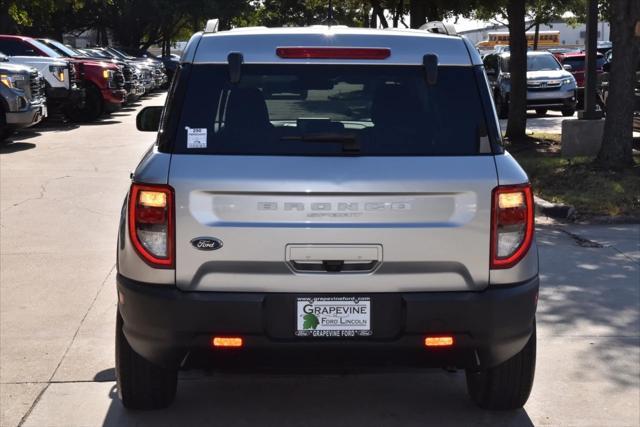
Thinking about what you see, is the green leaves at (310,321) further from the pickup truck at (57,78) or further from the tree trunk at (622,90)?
the pickup truck at (57,78)

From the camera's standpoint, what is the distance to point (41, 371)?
582cm

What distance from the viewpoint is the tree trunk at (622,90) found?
13227 millimetres

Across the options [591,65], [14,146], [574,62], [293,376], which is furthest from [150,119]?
[574,62]

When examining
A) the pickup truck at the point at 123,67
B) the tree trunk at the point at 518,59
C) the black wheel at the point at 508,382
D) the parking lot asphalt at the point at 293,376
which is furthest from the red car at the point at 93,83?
the black wheel at the point at 508,382

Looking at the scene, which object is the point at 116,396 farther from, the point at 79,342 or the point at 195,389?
the point at 79,342

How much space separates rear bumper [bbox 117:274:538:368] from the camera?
4.27 m

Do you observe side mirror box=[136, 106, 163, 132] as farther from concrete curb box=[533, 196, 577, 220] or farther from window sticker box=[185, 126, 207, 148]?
concrete curb box=[533, 196, 577, 220]

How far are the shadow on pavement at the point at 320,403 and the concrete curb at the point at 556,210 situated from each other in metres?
5.74

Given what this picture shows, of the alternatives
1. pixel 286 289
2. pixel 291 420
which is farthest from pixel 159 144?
pixel 291 420

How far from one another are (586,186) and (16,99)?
10341 mm

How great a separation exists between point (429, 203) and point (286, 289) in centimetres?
70

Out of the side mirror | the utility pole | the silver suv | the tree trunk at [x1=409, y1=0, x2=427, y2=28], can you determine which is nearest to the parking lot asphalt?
the silver suv

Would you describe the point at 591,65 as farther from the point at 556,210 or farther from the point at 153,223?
the point at 153,223

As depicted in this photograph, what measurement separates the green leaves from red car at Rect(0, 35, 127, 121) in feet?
67.5
